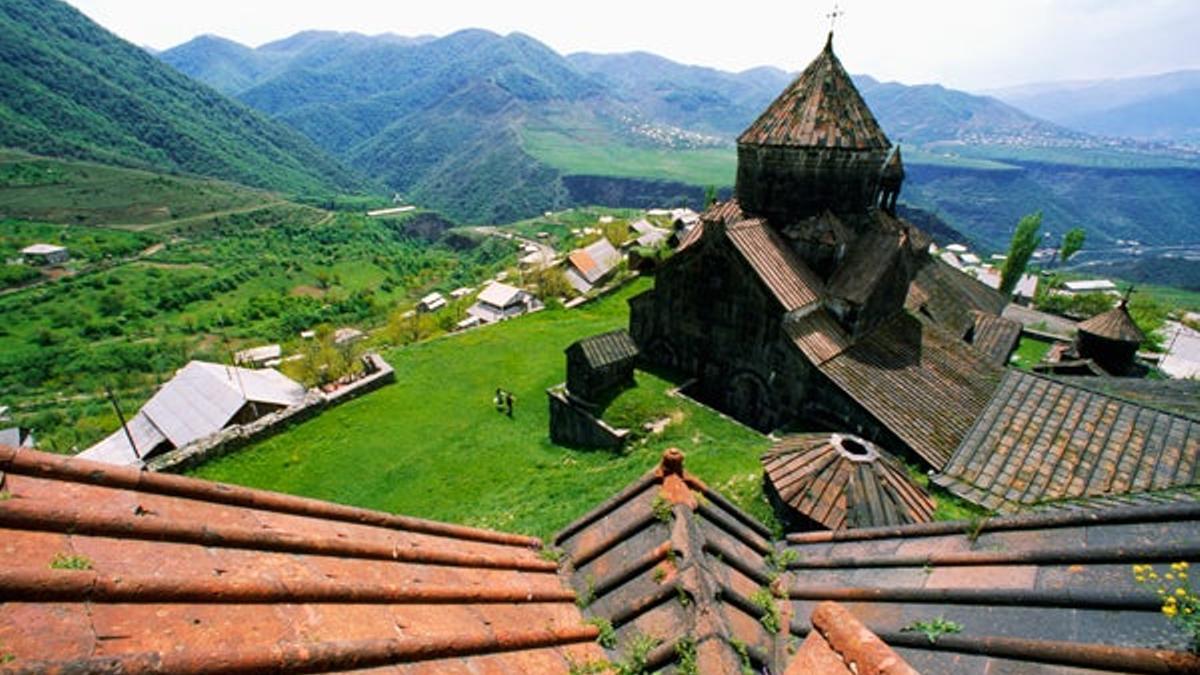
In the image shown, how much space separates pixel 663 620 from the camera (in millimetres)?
4863

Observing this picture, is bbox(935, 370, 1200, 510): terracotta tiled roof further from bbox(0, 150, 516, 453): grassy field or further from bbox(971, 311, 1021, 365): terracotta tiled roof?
bbox(0, 150, 516, 453): grassy field

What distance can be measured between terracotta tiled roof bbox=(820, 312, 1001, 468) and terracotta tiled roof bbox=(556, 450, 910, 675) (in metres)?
9.58

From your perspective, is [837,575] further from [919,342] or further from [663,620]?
[919,342]

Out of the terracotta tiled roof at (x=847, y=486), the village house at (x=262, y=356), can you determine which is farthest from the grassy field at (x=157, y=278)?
the terracotta tiled roof at (x=847, y=486)

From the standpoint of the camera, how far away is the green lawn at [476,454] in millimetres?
14312

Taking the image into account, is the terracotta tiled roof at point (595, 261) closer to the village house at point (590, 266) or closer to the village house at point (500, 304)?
the village house at point (590, 266)

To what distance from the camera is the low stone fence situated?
60.2ft

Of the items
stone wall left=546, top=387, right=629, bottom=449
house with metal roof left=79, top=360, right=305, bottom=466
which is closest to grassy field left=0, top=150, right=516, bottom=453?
house with metal roof left=79, top=360, right=305, bottom=466

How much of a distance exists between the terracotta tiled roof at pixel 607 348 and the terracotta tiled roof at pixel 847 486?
9.78 meters

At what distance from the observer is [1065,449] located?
10.9 metres

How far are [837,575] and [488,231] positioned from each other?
442 ft

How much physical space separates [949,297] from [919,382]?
1233 cm

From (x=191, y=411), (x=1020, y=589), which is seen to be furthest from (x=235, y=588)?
(x=191, y=411)

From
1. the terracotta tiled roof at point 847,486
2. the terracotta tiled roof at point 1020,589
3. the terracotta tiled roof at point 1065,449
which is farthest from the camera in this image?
the terracotta tiled roof at point 1065,449
